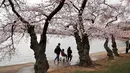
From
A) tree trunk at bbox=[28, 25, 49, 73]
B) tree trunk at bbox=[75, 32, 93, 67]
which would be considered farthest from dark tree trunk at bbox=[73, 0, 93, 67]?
tree trunk at bbox=[28, 25, 49, 73]

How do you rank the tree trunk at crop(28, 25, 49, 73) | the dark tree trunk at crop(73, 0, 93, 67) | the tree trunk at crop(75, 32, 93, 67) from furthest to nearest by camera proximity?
the tree trunk at crop(75, 32, 93, 67)
the dark tree trunk at crop(73, 0, 93, 67)
the tree trunk at crop(28, 25, 49, 73)

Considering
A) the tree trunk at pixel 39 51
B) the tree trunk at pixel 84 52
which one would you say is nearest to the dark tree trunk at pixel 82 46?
the tree trunk at pixel 84 52

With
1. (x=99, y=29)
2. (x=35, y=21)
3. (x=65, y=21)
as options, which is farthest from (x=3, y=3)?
(x=99, y=29)

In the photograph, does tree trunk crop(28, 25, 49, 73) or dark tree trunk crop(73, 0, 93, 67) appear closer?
tree trunk crop(28, 25, 49, 73)

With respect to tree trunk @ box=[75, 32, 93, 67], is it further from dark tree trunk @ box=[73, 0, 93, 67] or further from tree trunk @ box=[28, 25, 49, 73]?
tree trunk @ box=[28, 25, 49, 73]

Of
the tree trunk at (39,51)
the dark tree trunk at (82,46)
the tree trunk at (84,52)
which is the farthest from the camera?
the tree trunk at (84,52)

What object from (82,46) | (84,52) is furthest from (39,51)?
(82,46)

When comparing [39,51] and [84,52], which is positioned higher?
[39,51]

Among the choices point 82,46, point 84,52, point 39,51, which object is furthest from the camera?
point 82,46

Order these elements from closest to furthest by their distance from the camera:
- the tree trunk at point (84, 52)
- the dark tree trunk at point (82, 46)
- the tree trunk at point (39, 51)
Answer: the tree trunk at point (39, 51) → the dark tree trunk at point (82, 46) → the tree trunk at point (84, 52)

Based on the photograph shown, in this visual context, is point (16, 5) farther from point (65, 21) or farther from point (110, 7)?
point (110, 7)

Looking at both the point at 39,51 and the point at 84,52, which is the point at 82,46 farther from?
the point at 39,51

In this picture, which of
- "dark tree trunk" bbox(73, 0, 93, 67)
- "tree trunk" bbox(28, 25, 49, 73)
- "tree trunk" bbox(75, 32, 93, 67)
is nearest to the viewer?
"tree trunk" bbox(28, 25, 49, 73)

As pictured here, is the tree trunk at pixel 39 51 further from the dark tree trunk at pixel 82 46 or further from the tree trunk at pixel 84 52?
the tree trunk at pixel 84 52
